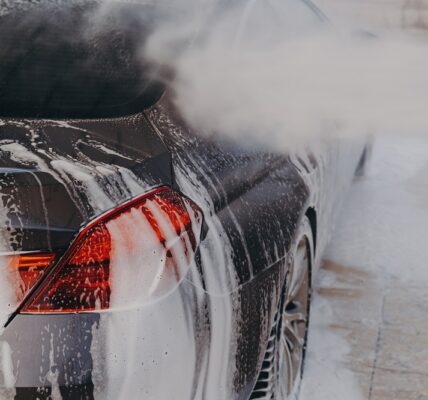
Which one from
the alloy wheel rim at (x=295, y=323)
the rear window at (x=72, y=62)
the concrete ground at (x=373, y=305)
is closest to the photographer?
the rear window at (x=72, y=62)

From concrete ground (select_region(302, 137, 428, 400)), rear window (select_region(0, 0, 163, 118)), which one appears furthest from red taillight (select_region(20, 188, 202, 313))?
concrete ground (select_region(302, 137, 428, 400))

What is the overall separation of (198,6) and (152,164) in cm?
70

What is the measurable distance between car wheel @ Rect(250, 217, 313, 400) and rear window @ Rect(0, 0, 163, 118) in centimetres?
82

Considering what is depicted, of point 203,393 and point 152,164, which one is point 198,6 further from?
point 203,393

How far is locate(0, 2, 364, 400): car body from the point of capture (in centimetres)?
127

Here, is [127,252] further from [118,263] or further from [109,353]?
[109,353]

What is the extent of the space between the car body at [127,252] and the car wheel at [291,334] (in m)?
0.17

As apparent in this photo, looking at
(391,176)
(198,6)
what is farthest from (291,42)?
(391,176)

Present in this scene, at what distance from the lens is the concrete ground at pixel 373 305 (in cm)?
280

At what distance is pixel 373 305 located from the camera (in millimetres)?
3514

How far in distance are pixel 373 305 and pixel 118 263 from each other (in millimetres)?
2423

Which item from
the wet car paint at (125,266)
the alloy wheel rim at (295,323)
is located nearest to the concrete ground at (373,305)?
the alloy wheel rim at (295,323)

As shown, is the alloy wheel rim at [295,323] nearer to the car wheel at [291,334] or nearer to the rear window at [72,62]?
the car wheel at [291,334]

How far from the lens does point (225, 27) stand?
210cm
